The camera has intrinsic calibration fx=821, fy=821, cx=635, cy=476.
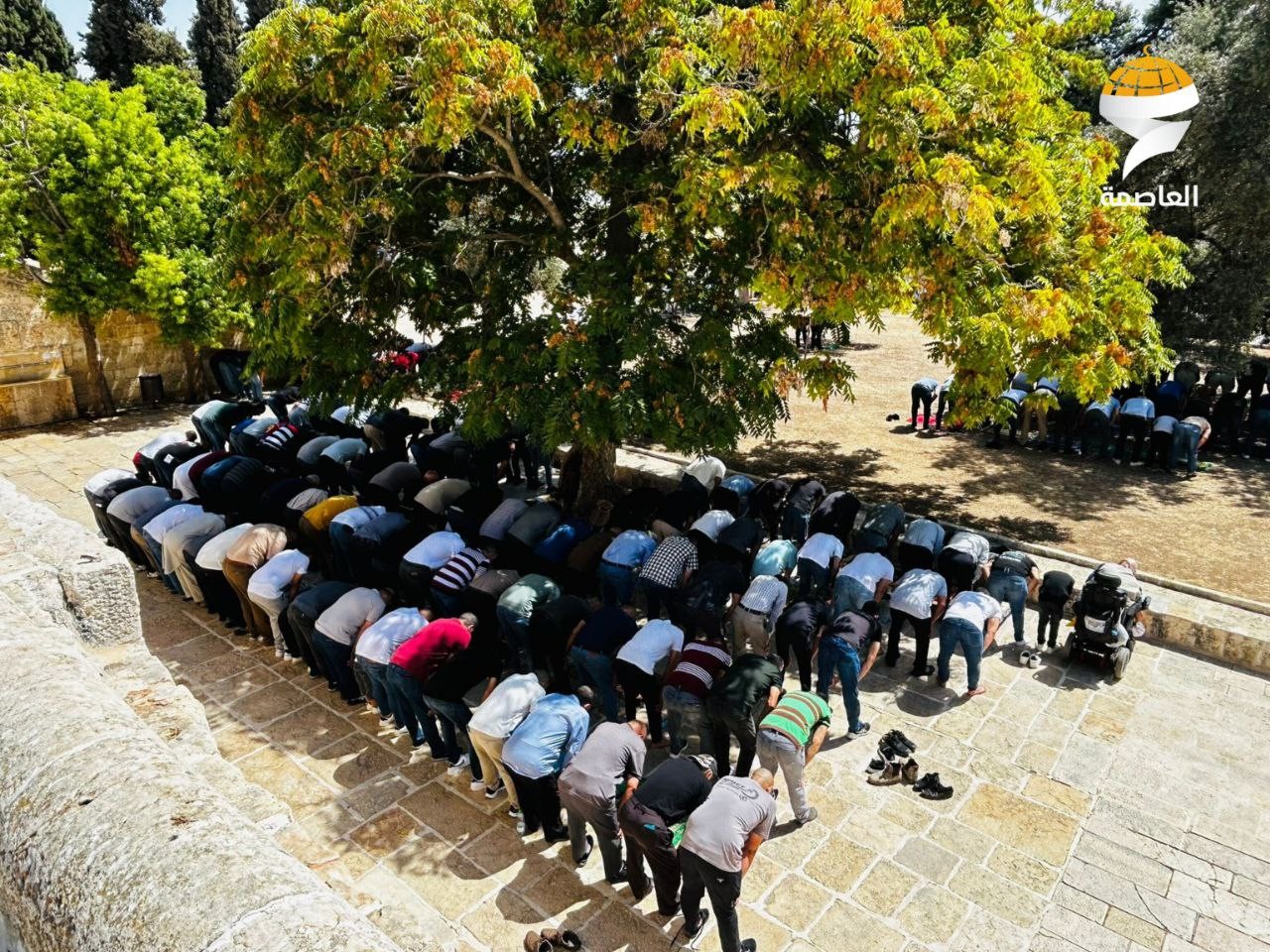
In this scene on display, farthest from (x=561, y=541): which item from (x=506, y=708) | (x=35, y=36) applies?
Result: (x=35, y=36)

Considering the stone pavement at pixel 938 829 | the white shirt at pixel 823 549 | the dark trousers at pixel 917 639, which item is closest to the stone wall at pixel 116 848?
the stone pavement at pixel 938 829

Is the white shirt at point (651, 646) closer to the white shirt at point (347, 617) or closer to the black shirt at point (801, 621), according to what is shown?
the black shirt at point (801, 621)

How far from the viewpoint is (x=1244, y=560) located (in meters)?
10.8

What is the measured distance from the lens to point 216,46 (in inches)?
1218

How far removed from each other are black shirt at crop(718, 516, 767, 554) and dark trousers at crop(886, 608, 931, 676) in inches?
69.5

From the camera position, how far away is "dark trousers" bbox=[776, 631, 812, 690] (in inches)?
310

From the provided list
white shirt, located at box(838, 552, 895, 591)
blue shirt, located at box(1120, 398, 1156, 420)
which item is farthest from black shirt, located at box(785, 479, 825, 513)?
blue shirt, located at box(1120, 398, 1156, 420)

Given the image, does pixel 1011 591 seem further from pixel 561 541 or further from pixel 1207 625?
pixel 561 541

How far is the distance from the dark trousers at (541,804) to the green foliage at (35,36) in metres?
30.1

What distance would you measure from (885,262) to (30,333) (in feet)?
59.5

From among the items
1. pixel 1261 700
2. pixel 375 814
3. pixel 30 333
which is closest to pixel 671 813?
pixel 375 814

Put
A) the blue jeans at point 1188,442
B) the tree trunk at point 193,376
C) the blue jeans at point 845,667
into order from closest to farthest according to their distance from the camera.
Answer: the blue jeans at point 845,667, the blue jeans at point 1188,442, the tree trunk at point 193,376

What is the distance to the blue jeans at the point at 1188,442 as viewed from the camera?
1364 centimetres

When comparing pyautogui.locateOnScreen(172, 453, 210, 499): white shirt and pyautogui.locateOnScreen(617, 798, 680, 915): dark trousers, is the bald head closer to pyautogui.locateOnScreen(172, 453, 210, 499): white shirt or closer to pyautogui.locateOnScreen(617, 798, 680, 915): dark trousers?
pyautogui.locateOnScreen(617, 798, 680, 915): dark trousers
